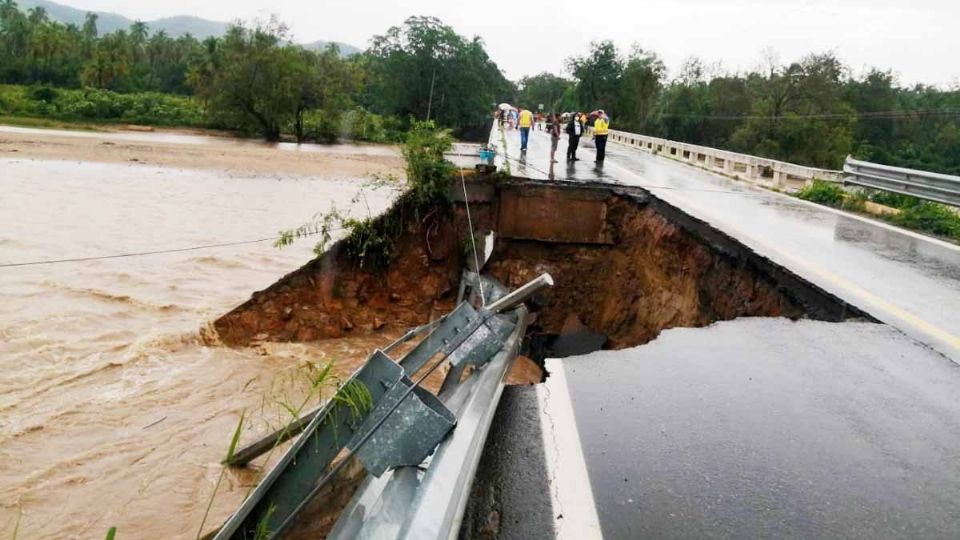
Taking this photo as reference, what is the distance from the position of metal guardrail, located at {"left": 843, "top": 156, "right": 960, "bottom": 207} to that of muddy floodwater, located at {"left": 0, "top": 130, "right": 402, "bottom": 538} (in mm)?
9052

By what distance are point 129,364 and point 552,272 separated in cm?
664

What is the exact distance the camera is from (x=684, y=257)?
918 cm

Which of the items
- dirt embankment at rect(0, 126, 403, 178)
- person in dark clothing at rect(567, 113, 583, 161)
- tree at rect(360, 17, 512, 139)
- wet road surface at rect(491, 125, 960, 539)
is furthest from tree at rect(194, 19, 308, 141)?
wet road surface at rect(491, 125, 960, 539)

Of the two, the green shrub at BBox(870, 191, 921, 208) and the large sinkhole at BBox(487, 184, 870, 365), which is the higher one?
the green shrub at BBox(870, 191, 921, 208)

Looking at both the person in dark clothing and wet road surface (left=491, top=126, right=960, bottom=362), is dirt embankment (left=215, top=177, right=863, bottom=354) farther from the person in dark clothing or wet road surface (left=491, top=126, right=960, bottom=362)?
the person in dark clothing

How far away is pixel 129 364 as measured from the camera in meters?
9.00

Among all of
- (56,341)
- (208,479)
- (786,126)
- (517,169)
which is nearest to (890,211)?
(517,169)

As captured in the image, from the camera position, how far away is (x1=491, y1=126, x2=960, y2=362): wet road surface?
18.6 ft

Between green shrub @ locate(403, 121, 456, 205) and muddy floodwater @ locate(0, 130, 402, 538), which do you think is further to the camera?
green shrub @ locate(403, 121, 456, 205)

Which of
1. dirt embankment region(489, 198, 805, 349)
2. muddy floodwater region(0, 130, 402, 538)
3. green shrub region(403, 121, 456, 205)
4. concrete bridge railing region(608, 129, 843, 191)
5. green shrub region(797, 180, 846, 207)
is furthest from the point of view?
concrete bridge railing region(608, 129, 843, 191)

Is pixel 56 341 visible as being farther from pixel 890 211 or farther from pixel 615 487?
pixel 890 211

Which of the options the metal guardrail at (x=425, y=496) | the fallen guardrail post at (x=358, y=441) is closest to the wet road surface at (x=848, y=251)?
the metal guardrail at (x=425, y=496)

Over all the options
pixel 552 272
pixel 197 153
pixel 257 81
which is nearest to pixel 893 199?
pixel 552 272

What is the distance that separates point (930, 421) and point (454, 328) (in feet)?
9.11
